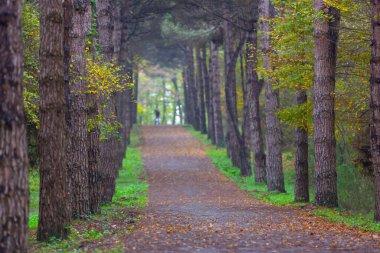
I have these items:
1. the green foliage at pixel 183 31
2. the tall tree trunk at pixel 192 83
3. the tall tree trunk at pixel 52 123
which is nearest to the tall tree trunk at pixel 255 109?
the green foliage at pixel 183 31

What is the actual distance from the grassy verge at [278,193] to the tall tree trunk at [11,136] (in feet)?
27.3

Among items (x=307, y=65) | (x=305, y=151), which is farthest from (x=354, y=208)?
(x=307, y=65)

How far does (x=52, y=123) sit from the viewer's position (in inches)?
436

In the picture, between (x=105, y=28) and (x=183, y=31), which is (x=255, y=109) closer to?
(x=183, y=31)

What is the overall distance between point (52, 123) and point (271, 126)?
13.8 metres

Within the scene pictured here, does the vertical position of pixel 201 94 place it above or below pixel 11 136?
above

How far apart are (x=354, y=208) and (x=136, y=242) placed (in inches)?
506

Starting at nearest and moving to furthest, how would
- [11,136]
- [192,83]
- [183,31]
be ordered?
[11,136]
[183,31]
[192,83]

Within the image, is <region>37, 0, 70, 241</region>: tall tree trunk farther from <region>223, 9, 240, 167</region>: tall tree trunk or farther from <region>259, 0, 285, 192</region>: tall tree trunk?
<region>223, 9, 240, 167</region>: tall tree trunk

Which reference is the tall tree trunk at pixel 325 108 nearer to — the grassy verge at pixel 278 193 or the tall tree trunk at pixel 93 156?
the grassy verge at pixel 278 193

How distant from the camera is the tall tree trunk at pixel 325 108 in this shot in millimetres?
17500

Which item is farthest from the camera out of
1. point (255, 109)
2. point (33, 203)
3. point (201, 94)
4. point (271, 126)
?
point (201, 94)

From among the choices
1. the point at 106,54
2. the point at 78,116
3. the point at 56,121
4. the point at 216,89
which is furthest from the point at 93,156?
the point at 216,89

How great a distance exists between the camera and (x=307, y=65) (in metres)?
19.7
